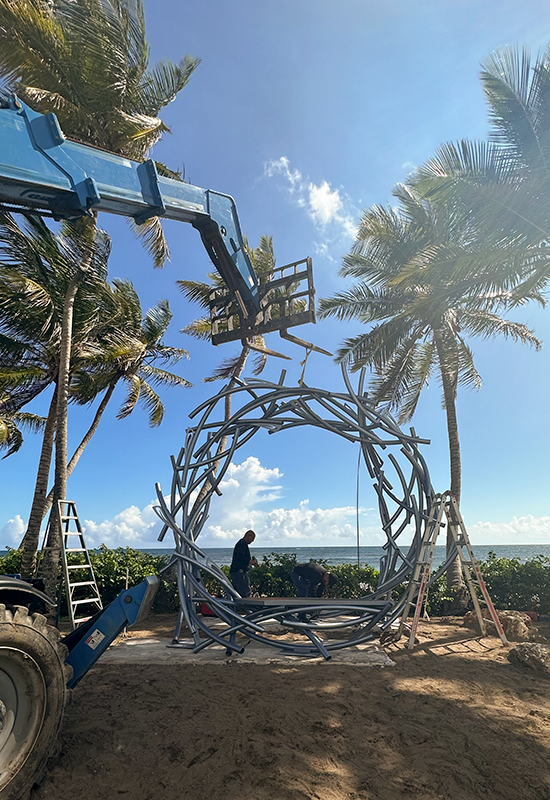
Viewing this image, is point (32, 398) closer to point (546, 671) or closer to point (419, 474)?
point (419, 474)

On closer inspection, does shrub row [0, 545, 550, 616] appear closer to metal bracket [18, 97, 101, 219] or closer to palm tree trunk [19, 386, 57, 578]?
palm tree trunk [19, 386, 57, 578]

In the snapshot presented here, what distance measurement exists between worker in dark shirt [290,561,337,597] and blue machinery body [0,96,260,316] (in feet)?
16.9

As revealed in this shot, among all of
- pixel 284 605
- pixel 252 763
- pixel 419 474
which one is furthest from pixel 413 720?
pixel 419 474

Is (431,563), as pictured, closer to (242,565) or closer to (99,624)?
(242,565)

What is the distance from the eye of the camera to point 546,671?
5758 mm

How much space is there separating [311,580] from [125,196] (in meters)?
7.26

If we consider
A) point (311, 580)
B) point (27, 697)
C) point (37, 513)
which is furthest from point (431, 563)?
point (37, 513)

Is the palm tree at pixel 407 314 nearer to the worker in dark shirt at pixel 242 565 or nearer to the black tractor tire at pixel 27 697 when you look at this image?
the worker in dark shirt at pixel 242 565

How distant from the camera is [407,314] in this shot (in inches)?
543

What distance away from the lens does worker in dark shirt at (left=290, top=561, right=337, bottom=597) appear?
9055 mm

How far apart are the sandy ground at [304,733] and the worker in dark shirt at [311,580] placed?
290 centimetres

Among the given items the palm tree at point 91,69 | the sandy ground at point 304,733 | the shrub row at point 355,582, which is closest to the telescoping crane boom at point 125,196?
the sandy ground at point 304,733

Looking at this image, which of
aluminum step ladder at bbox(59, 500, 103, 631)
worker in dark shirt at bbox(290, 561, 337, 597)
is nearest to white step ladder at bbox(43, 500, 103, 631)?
aluminum step ladder at bbox(59, 500, 103, 631)

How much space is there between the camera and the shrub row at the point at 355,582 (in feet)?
33.1
